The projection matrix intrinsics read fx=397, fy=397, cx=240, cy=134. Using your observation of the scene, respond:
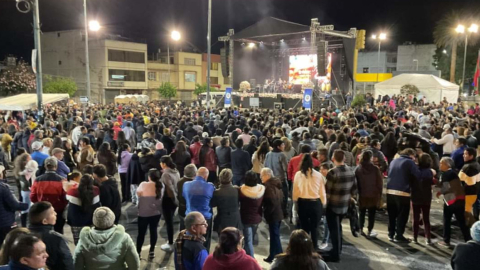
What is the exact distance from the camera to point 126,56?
57969 mm

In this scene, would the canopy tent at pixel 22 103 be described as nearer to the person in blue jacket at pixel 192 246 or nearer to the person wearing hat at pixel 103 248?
the person wearing hat at pixel 103 248

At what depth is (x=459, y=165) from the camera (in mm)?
8391

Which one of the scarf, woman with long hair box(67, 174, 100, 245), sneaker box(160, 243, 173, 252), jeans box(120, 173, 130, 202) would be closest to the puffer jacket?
the scarf

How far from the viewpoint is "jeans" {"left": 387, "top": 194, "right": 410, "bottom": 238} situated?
6695 mm

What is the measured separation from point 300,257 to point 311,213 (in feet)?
9.18

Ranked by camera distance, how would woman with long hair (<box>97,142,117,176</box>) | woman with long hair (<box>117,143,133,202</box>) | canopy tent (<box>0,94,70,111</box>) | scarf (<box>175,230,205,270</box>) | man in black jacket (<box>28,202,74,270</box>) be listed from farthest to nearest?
canopy tent (<box>0,94,70,111</box>), woman with long hair (<box>117,143,133,202</box>), woman with long hair (<box>97,142,117,176</box>), scarf (<box>175,230,205,270</box>), man in black jacket (<box>28,202,74,270</box>)

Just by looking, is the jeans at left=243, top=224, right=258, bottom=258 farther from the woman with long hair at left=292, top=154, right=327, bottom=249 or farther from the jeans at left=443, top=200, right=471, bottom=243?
the jeans at left=443, top=200, right=471, bottom=243

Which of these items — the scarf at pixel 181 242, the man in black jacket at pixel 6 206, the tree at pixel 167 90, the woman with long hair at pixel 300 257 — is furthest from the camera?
the tree at pixel 167 90

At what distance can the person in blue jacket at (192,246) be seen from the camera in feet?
12.2

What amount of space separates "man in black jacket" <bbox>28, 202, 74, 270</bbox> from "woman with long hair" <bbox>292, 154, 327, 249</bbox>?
333 centimetres

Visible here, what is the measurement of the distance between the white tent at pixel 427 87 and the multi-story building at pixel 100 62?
3904 cm

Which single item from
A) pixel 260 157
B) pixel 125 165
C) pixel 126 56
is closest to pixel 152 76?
pixel 126 56

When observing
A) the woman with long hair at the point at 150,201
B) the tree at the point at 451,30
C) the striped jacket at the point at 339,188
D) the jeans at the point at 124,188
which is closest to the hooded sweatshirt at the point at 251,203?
the striped jacket at the point at 339,188

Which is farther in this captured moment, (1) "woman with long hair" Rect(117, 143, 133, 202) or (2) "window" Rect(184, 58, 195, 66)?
(2) "window" Rect(184, 58, 195, 66)
